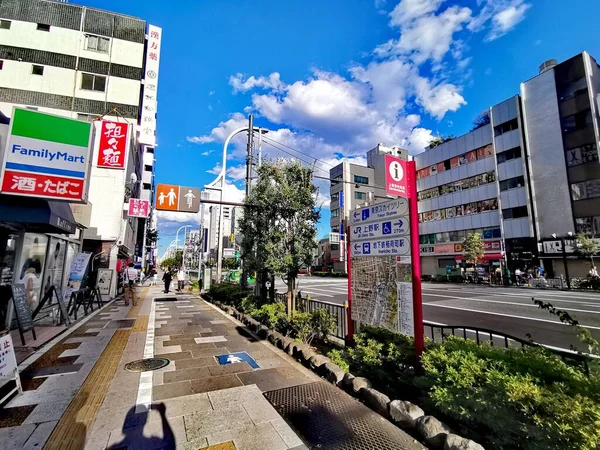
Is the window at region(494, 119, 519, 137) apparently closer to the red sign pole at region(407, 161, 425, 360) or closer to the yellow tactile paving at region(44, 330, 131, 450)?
the red sign pole at region(407, 161, 425, 360)

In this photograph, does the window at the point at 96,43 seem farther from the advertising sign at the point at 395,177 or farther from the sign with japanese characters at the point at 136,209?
the advertising sign at the point at 395,177

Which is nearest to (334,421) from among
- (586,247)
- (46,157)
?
(46,157)

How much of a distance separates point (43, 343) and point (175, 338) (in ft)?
9.16

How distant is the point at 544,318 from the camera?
427 inches

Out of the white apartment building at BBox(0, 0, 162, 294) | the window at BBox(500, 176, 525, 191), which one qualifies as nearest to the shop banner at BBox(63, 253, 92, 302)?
the white apartment building at BBox(0, 0, 162, 294)

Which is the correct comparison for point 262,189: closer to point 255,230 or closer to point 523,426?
point 255,230

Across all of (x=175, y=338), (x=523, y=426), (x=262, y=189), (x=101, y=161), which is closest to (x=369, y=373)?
(x=523, y=426)

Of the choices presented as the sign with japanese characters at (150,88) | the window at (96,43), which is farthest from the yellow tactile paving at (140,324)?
the window at (96,43)

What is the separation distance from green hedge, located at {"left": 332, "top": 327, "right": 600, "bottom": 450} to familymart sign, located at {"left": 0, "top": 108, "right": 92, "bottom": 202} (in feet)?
27.4

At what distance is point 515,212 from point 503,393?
1478 inches

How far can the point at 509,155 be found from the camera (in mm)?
34250

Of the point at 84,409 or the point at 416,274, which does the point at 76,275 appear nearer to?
the point at 84,409

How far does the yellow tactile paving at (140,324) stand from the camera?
8.66m

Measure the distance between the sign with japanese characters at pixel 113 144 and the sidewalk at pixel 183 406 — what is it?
39.8 feet
